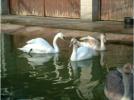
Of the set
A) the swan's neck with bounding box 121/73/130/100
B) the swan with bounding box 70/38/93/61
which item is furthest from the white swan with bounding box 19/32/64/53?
the swan's neck with bounding box 121/73/130/100

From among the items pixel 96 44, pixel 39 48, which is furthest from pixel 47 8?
pixel 39 48

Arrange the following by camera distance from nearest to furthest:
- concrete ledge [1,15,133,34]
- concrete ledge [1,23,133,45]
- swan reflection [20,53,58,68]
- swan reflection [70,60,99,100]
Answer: swan reflection [70,60,99,100] → swan reflection [20,53,58,68] → concrete ledge [1,23,133,45] → concrete ledge [1,15,133,34]

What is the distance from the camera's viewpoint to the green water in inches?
374

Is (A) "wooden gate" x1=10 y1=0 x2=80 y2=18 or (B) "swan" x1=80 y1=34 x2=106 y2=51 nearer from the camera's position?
(B) "swan" x1=80 y1=34 x2=106 y2=51

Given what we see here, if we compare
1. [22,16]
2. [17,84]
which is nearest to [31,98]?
[17,84]

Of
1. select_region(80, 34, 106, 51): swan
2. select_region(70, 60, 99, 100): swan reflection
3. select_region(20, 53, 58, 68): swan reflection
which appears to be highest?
select_region(80, 34, 106, 51): swan

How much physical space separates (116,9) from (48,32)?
11.9 ft

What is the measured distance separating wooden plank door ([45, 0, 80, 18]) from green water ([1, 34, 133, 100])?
5.79m

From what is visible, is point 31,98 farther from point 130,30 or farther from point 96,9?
point 96,9

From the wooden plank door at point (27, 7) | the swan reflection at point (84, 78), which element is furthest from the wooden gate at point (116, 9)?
the swan reflection at point (84, 78)

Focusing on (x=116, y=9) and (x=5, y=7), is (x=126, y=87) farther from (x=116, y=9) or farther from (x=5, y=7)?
(x=5, y=7)

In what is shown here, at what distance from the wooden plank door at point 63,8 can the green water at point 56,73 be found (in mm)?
5789

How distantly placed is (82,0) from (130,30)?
3950 mm

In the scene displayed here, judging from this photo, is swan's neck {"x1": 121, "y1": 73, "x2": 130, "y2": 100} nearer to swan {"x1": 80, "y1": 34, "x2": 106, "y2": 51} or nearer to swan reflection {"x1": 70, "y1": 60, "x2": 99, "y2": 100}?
swan reflection {"x1": 70, "y1": 60, "x2": 99, "y2": 100}
